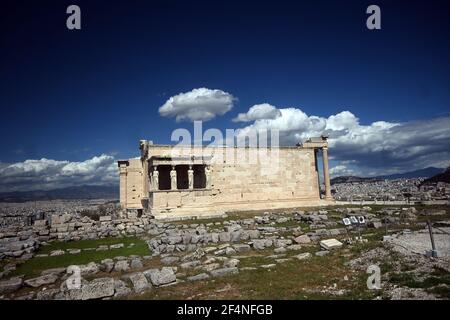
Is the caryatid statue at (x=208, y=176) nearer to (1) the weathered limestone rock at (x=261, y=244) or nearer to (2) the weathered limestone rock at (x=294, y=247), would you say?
(1) the weathered limestone rock at (x=261, y=244)

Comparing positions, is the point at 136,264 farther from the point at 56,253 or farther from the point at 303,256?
the point at 303,256

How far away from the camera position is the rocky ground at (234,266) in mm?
8594

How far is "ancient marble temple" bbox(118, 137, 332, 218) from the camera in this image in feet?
105

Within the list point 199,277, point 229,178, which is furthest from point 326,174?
point 199,277

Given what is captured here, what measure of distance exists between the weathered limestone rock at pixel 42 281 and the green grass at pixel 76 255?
1623 mm

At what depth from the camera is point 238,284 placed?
9508 mm

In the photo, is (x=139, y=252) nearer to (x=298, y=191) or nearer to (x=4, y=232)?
(x=4, y=232)

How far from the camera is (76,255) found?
15.8 meters

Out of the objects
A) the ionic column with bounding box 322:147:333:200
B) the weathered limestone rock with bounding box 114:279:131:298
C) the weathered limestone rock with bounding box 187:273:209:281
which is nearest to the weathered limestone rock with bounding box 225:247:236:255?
the weathered limestone rock with bounding box 187:273:209:281

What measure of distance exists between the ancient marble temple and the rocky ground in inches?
467

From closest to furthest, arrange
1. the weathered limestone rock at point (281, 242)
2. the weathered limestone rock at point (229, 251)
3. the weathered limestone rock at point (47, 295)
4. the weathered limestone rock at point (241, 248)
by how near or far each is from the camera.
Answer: the weathered limestone rock at point (47, 295), the weathered limestone rock at point (229, 251), the weathered limestone rock at point (241, 248), the weathered limestone rock at point (281, 242)

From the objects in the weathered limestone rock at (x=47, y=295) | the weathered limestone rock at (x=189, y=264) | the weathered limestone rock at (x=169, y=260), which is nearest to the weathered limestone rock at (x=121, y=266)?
the weathered limestone rock at (x=169, y=260)
